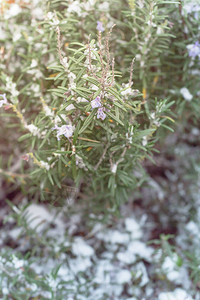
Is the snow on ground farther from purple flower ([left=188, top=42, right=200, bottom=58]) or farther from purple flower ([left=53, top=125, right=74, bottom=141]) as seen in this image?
purple flower ([left=188, top=42, right=200, bottom=58])

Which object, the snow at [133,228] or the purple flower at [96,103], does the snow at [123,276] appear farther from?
the purple flower at [96,103]

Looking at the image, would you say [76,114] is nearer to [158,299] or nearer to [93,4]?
[93,4]

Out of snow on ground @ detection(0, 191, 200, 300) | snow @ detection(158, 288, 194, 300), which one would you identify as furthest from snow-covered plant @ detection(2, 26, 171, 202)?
snow @ detection(158, 288, 194, 300)

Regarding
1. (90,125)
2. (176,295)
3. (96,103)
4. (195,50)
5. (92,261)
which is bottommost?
(92,261)

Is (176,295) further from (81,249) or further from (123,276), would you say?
(81,249)

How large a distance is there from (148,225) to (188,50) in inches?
57.4

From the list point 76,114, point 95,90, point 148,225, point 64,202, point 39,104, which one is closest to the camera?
point 95,90

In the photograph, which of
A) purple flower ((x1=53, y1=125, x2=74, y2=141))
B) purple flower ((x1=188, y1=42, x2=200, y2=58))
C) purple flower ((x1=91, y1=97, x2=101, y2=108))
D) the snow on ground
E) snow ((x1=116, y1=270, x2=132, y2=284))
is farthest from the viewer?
snow ((x1=116, y1=270, x2=132, y2=284))

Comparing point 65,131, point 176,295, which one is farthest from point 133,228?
point 65,131

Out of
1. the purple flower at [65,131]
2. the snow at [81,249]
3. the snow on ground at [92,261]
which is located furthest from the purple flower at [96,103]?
the snow at [81,249]

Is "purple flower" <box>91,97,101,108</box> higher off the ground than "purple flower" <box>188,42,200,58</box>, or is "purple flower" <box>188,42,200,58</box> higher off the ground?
"purple flower" <box>188,42,200,58</box>

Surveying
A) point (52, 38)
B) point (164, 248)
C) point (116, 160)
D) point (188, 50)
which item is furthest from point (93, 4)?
point (164, 248)

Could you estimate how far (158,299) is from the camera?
2172mm

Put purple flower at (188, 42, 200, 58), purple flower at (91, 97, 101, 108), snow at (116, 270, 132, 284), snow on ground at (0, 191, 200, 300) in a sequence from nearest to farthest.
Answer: purple flower at (91, 97, 101, 108), purple flower at (188, 42, 200, 58), snow on ground at (0, 191, 200, 300), snow at (116, 270, 132, 284)
